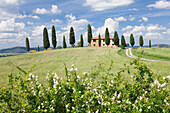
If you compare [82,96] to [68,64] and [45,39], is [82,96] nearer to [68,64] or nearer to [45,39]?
[68,64]

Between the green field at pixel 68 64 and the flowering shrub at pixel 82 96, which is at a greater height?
the flowering shrub at pixel 82 96

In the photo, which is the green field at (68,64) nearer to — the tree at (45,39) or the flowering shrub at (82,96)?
the flowering shrub at (82,96)

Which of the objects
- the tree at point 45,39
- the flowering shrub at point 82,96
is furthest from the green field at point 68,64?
the tree at point 45,39

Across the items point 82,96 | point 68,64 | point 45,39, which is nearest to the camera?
point 82,96

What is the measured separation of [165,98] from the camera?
332 centimetres

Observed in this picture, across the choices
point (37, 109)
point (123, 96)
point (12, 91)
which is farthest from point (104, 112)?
point (12, 91)

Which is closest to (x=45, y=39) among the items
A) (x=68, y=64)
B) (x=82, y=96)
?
(x=68, y=64)

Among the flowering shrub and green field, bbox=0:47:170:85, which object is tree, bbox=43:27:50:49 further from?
Result: the flowering shrub

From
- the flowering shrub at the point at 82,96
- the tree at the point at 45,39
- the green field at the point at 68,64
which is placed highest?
the tree at the point at 45,39

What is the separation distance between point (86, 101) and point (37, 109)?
1.54 m

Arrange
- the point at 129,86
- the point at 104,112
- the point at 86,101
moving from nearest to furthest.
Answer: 1. the point at 104,112
2. the point at 86,101
3. the point at 129,86

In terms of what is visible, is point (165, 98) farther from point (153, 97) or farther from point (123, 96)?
point (123, 96)

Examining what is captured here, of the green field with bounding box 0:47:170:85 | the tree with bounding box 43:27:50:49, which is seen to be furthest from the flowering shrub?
the tree with bounding box 43:27:50:49

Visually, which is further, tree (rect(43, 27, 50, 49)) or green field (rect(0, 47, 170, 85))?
tree (rect(43, 27, 50, 49))
